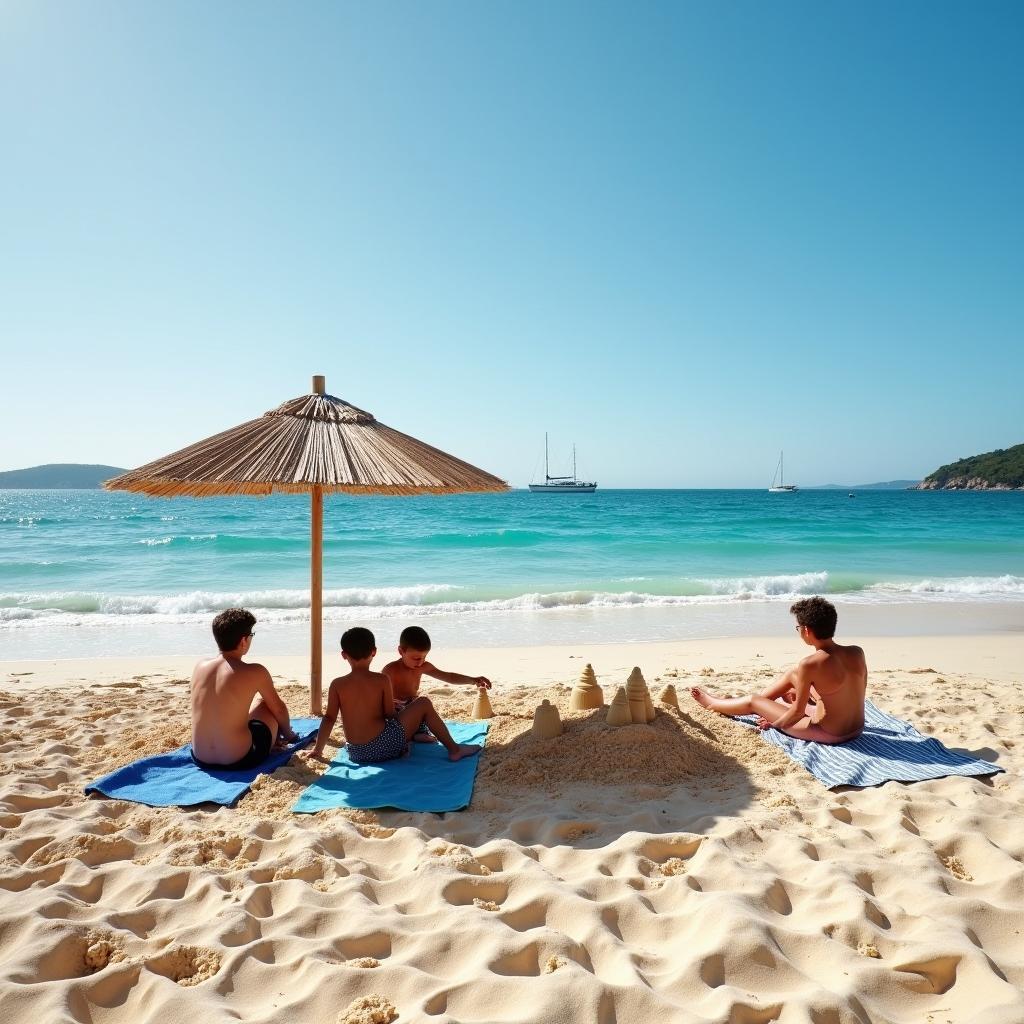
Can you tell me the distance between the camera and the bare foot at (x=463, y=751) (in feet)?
13.9

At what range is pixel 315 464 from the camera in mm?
4418

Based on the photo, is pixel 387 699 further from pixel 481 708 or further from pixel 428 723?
pixel 481 708

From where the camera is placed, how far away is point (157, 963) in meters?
2.28

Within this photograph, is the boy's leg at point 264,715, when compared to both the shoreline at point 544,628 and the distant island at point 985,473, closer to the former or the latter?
the shoreline at point 544,628

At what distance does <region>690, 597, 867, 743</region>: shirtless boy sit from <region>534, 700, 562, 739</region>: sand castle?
5.11 feet

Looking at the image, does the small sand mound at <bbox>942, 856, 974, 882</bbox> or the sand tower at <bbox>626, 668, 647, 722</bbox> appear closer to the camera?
the small sand mound at <bbox>942, 856, 974, 882</bbox>

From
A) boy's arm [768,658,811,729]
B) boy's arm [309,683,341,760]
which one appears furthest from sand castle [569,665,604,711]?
boy's arm [309,683,341,760]

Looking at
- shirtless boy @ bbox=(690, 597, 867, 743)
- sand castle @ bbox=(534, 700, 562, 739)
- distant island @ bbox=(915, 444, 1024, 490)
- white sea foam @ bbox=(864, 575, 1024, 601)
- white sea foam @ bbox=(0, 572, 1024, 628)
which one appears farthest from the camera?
distant island @ bbox=(915, 444, 1024, 490)

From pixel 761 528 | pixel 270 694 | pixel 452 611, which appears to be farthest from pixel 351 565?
pixel 761 528

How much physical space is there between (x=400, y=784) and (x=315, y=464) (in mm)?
2097

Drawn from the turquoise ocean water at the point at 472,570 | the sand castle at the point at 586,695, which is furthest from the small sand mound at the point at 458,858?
the turquoise ocean water at the point at 472,570

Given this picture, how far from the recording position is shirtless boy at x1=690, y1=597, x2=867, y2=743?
430 centimetres

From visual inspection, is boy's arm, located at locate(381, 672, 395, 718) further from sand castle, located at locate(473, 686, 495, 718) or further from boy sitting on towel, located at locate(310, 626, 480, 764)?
sand castle, located at locate(473, 686, 495, 718)

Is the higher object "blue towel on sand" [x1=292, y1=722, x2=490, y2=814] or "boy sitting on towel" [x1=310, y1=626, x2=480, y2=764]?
"boy sitting on towel" [x1=310, y1=626, x2=480, y2=764]
